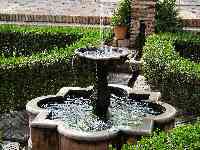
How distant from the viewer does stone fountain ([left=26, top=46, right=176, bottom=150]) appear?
585 centimetres

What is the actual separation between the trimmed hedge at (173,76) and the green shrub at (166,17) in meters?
2.57

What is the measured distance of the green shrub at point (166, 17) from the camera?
1171 cm

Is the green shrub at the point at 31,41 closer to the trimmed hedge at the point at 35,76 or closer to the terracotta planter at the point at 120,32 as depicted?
the trimmed hedge at the point at 35,76

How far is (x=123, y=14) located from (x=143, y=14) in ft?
1.76

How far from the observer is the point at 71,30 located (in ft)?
33.6

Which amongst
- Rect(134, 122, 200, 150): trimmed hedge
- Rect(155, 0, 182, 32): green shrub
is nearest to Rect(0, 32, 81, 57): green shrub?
Rect(155, 0, 182, 32): green shrub

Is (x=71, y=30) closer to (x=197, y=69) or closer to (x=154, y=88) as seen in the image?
(x=154, y=88)

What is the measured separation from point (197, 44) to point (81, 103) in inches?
152

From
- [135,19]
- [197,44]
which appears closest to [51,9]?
[135,19]

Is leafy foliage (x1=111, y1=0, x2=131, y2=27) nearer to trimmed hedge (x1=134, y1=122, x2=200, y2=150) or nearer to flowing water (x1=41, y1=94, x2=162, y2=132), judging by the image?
flowing water (x1=41, y1=94, x2=162, y2=132)

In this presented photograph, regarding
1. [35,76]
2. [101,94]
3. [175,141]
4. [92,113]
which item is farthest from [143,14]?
[175,141]

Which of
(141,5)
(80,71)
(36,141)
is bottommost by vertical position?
(36,141)

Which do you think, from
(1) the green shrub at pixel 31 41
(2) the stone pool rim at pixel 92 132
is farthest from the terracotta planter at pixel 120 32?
(2) the stone pool rim at pixel 92 132

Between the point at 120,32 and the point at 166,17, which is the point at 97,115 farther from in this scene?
the point at 166,17
